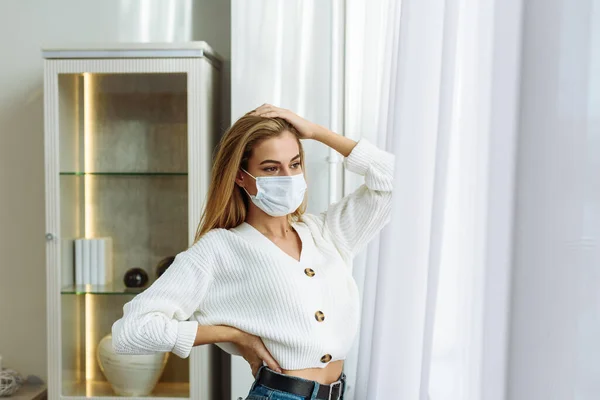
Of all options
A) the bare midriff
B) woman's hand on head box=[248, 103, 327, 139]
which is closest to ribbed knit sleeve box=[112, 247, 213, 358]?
the bare midriff

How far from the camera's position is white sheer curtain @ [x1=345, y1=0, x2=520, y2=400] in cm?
57

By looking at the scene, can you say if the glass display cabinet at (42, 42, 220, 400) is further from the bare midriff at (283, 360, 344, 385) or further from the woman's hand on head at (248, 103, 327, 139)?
the bare midriff at (283, 360, 344, 385)

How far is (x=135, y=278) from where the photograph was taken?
271 centimetres

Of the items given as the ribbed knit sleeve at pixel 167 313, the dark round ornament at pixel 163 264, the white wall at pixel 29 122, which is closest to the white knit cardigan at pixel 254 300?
the ribbed knit sleeve at pixel 167 313

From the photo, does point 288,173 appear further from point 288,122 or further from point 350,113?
point 350,113

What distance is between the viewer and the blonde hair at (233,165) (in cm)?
166

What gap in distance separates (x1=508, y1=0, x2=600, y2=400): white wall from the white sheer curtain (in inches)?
1.2

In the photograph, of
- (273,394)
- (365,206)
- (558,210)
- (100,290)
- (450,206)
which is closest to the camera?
(558,210)

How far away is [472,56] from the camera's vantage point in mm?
734

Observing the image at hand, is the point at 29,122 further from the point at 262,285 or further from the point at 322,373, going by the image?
the point at 322,373

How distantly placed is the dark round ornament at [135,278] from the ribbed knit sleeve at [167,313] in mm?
1087

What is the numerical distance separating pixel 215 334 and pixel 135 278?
1153 millimetres

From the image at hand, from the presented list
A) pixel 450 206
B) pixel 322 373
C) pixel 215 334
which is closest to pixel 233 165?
Result: pixel 215 334

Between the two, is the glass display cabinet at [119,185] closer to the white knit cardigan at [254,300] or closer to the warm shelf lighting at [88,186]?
the warm shelf lighting at [88,186]
